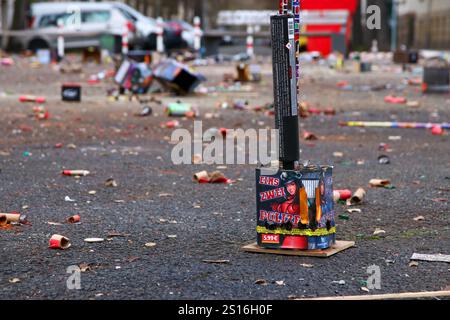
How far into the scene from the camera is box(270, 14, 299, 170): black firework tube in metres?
5.76

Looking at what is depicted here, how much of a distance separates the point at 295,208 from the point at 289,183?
0.49ft

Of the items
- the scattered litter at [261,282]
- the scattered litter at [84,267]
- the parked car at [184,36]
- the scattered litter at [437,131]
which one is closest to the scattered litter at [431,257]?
the scattered litter at [261,282]

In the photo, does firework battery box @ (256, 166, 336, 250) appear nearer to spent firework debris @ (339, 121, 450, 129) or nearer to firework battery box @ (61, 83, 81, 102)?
spent firework debris @ (339, 121, 450, 129)

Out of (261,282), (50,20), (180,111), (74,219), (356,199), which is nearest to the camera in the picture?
(261,282)

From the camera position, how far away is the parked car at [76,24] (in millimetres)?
37344

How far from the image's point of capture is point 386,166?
33.0 feet

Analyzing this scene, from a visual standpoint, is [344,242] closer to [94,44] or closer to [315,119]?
[315,119]

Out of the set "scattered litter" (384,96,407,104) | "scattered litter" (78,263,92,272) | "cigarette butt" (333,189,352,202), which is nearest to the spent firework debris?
"scattered litter" (384,96,407,104)

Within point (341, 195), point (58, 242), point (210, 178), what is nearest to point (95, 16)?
point (210, 178)

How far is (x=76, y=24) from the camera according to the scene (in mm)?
37969

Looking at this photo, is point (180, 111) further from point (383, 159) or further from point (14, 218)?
point (14, 218)

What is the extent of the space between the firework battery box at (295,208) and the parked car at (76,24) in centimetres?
3131

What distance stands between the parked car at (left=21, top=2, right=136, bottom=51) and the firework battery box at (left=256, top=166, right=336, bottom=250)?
3131 cm

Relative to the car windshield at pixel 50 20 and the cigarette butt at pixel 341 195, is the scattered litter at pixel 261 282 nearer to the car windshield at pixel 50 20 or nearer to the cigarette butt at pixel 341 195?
the cigarette butt at pixel 341 195
